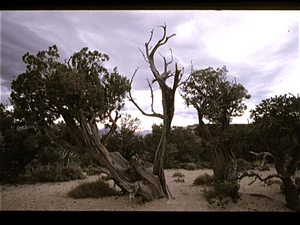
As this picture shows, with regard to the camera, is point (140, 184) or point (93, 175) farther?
point (93, 175)

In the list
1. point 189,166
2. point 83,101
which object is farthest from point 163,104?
point 189,166

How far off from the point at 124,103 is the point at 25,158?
6.91 m

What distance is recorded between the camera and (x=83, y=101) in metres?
5.63

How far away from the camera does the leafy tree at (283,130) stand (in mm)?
4801

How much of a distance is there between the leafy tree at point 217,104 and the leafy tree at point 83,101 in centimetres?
279

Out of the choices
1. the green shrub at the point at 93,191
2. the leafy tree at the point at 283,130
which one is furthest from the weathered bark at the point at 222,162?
the green shrub at the point at 93,191

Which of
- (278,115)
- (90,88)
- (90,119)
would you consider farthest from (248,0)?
(90,119)

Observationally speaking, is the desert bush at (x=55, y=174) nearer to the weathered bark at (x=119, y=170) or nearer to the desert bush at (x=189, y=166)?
the weathered bark at (x=119, y=170)

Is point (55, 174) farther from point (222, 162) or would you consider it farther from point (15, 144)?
point (222, 162)

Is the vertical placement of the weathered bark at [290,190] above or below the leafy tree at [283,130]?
below

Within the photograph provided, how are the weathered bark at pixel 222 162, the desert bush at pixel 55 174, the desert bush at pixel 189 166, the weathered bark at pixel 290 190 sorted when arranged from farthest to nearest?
the desert bush at pixel 189 166 → the desert bush at pixel 55 174 → the weathered bark at pixel 222 162 → the weathered bark at pixel 290 190

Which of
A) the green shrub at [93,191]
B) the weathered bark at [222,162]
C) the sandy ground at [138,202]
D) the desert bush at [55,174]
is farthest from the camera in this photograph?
the desert bush at [55,174]
